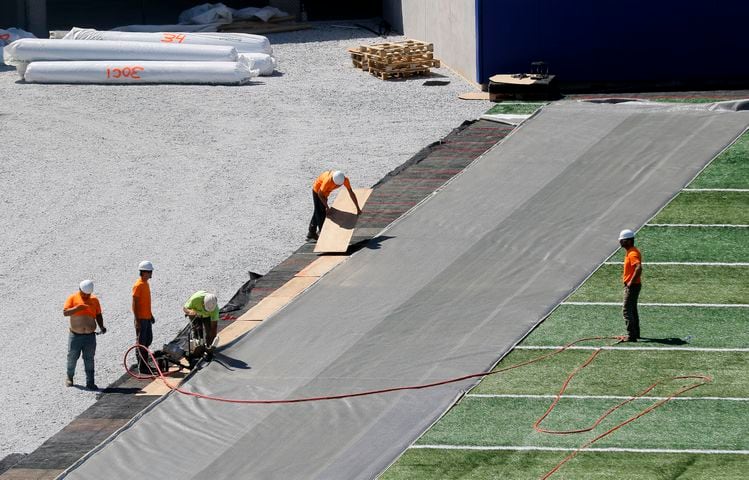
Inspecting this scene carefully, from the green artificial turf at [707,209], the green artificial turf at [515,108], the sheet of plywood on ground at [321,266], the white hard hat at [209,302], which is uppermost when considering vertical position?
the green artificial turf at [515,108]

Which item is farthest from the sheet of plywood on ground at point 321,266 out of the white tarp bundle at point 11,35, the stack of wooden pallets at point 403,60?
the white tarp bundle at point 11,35

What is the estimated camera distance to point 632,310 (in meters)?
17.8

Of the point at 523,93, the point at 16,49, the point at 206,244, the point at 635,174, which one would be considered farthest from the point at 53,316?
the point at 16,49

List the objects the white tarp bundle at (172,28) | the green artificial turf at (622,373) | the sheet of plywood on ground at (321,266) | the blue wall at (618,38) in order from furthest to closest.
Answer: the white tarp bundle at (172,28)
the blue wall at (618,38)
the sheet of plywood on ground at (321,266)
the green artificial turf at (622,373)

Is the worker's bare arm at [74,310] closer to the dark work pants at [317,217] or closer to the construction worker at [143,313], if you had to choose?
the construction worker at [143,313]

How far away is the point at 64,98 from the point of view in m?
34.7

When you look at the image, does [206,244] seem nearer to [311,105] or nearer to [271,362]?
[271,362]

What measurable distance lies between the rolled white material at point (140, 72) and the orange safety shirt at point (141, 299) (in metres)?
17.3

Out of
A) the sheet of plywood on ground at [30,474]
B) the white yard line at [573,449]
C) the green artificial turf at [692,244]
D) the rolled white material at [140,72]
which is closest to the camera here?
the white yard line at [573,449]

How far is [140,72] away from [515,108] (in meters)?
11.2

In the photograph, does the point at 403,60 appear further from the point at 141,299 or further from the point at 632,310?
the point at 632,310

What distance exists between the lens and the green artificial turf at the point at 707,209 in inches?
897

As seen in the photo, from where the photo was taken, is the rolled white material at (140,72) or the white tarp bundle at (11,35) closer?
the rolled white material at (140,72)

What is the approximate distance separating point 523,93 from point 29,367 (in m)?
15.9
